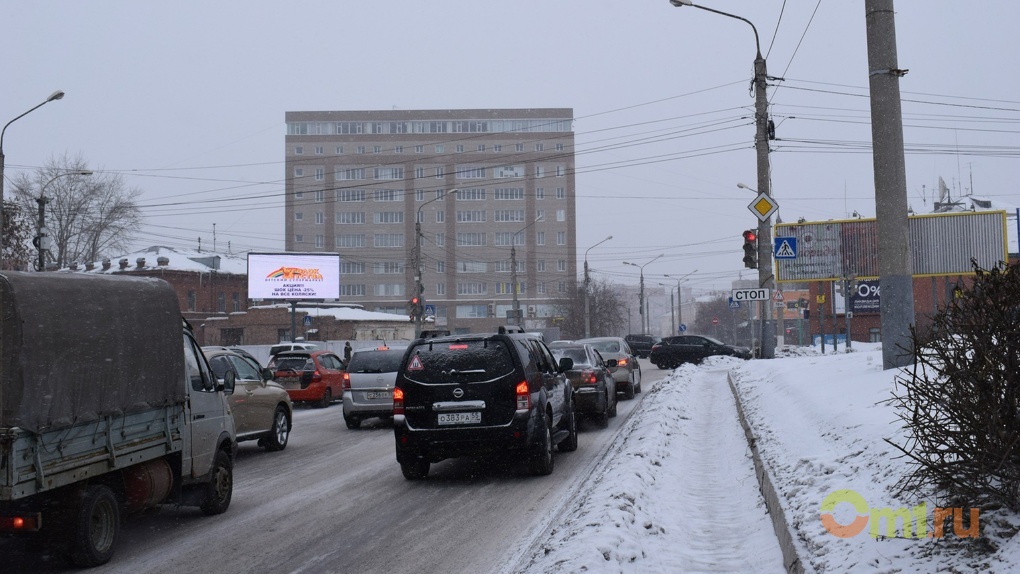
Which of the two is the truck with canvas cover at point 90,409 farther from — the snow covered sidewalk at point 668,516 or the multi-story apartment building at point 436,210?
the multi-story apartment building at point 436,210

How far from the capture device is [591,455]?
12641 mm

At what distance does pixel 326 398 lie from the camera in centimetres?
2373

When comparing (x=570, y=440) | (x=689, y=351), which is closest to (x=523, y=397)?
(x=570, y=440)

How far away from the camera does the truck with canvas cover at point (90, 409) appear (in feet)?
19.1

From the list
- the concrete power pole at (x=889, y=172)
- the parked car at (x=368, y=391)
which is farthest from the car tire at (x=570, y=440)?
the parked car at (x=368, y=391)

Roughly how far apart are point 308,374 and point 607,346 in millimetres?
8535

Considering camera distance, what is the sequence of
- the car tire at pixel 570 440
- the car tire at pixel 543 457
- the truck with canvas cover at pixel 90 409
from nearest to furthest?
the truck with canvas cover at pixel 90 409
the car tire at pixel 543 457
the car tire at pixel 570 440

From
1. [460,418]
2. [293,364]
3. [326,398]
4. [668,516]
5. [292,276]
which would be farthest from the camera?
A: [292,276]

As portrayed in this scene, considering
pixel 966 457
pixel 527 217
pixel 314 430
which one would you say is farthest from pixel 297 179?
pixel 966 457

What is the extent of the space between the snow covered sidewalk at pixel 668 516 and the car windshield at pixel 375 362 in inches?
249

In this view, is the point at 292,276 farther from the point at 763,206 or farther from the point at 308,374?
the point at 763,206

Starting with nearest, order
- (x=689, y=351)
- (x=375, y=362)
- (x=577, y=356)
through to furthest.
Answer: (x=577, y=356)
(x=375, y=362)
(x=689, y=351)

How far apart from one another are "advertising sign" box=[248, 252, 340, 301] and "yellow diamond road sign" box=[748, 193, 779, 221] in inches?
1395

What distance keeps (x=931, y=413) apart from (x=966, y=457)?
562mm
